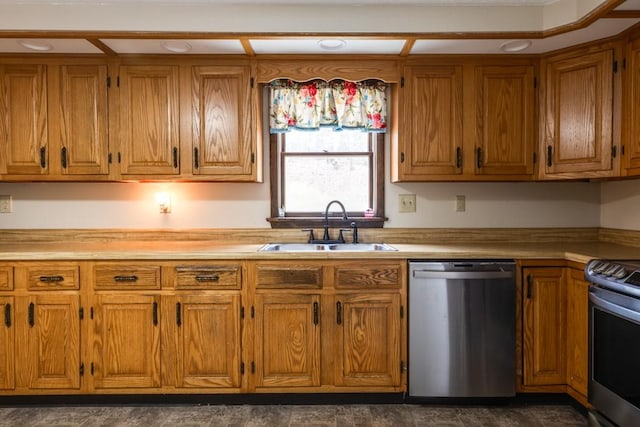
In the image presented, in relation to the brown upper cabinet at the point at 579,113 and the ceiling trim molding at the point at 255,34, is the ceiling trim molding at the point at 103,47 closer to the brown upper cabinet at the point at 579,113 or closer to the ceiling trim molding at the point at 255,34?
the ceiling trim molding at the point at 255,34

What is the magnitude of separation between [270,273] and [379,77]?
1.46 metres

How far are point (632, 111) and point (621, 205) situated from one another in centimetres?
79

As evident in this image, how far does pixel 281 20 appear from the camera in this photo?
2.41m

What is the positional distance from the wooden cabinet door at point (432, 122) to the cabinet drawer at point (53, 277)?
2.11 meters

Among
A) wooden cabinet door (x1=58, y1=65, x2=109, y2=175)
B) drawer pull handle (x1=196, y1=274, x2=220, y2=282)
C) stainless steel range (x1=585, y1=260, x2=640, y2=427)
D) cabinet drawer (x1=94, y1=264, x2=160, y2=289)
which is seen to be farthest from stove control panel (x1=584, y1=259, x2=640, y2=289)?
wooden cabinet door (x1=58, y1=65, x2=109, y2=175)

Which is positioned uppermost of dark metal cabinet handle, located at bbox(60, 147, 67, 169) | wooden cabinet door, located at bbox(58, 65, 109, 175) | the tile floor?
wooden cabinet door, located at bbox(58, 65, 109, 175)

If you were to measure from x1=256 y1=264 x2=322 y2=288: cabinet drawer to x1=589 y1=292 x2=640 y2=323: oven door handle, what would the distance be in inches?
56.2

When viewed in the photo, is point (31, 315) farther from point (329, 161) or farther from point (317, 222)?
point (329, 161)

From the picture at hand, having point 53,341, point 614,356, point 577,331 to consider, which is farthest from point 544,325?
point 53,341

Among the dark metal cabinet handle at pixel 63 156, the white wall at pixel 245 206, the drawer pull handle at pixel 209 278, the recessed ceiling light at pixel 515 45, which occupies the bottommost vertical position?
the drawer pull handle at pixel 209 278

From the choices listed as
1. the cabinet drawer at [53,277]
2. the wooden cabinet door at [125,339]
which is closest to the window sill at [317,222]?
the wooden cabinet door at [125,339]

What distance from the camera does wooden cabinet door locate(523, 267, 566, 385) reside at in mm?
2445

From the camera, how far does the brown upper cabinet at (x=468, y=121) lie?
2725 mm

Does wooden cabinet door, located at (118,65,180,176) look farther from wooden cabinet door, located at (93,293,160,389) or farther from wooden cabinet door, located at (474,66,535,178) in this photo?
wooden cabinet door, located at (474,66,535,178)
